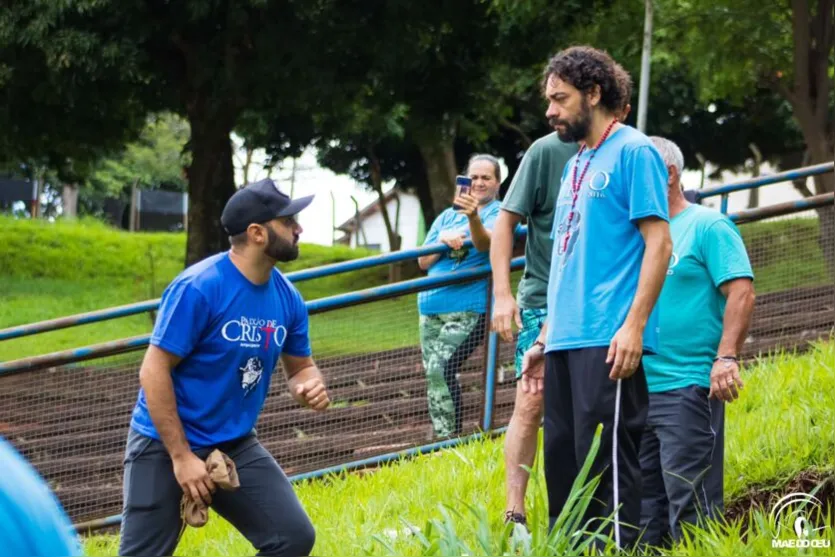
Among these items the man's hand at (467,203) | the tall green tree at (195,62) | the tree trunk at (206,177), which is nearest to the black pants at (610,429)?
the man's hand at (467,203)

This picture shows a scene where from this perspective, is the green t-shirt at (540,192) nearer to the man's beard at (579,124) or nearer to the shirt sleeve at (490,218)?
the man's beard at (579,124)

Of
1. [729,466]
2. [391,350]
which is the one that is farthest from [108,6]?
[729,466]

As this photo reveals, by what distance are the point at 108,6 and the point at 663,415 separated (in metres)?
13.8

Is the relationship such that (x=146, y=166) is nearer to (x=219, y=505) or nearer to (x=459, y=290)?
(x=459, y=290)

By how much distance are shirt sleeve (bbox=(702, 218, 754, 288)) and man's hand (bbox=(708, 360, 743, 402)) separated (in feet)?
1.10

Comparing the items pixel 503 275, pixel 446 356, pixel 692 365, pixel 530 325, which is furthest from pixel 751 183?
pixel 503 275

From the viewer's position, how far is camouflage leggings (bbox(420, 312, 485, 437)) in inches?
302

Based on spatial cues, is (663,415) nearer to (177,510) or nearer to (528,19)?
(177,510)

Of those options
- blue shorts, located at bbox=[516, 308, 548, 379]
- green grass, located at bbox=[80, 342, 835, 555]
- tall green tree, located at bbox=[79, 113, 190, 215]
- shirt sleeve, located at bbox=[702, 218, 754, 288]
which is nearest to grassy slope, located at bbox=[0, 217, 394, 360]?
green grass, located at bbox=[80, 342, 835, 555]

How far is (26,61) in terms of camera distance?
59.6 ft

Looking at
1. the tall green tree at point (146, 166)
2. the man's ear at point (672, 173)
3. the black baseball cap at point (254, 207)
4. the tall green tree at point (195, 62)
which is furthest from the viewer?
the tall green tree at point (146, 166)

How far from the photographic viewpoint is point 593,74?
465 centimetres

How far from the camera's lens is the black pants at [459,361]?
775 centimetres

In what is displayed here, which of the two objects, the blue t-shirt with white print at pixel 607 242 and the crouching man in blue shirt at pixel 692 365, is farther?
the crouching man in blue shirt at pixel 692 365
